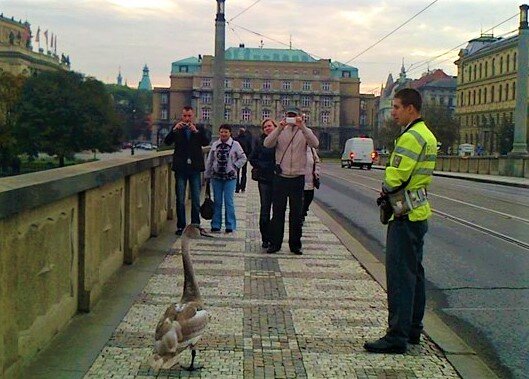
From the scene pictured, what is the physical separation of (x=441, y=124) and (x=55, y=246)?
91.8m

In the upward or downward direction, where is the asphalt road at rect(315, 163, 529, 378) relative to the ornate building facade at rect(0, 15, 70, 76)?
downward

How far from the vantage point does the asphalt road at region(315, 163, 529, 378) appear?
23.6 feet

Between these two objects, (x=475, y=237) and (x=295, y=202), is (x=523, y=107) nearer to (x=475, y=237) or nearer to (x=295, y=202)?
(x=475, y=237)

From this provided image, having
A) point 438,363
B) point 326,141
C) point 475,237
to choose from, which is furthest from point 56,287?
point 326,141

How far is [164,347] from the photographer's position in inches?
214

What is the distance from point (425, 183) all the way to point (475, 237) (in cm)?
877

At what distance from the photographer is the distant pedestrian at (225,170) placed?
13.8 m

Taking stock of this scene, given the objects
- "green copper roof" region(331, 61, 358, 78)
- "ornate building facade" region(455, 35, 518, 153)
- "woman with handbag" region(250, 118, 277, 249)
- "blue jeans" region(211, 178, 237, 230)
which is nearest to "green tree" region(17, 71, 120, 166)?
"ornate building facade" region(455, 35, 518, 153)

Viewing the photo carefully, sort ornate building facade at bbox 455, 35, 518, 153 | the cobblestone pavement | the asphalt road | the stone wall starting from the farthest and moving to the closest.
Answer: ornate building facade at bbox 455, 35, 518, 153
the asphalt road
the cobblestone pavement
the stone wall

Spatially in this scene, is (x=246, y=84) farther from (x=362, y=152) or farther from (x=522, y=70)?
(x=522, y=70)

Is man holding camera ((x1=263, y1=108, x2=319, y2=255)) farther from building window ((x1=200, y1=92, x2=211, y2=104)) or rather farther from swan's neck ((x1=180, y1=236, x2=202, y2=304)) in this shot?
building window ((x1=200, y1=92, x2=211, y2=104))

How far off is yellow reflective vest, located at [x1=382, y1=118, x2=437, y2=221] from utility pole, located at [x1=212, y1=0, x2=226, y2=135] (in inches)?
705

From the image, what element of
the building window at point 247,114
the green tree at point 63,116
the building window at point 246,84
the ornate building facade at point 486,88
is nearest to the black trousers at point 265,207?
the green tree at point 63,116

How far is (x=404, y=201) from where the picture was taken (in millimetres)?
6488
